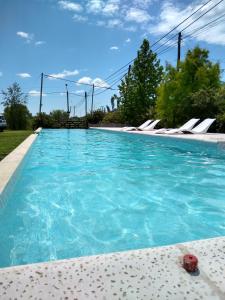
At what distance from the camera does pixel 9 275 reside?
155 cm

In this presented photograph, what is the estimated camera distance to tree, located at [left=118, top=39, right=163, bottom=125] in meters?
27.2

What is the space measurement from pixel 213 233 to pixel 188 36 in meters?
20.1

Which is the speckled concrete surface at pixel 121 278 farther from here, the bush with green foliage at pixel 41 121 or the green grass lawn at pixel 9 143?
the bush with green foliage at pixel 41 121

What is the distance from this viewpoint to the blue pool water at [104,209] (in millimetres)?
3062

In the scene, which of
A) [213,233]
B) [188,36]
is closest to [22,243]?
[213,233]

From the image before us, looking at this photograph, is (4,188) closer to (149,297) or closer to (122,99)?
(149,297)

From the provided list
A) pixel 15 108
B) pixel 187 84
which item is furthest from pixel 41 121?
pixel 187 84

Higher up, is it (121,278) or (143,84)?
(143,84)

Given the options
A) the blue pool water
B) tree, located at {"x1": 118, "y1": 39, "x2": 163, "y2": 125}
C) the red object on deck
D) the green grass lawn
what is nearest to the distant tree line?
tree, located at {"x1": 118, "y1": 39, "x2": 163, "y2": 125}

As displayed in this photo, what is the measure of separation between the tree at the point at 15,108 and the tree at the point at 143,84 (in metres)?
13.9

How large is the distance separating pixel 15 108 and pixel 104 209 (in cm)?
3378

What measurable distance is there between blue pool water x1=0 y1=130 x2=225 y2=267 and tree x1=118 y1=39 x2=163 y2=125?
20518 mm

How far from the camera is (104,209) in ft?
13.8

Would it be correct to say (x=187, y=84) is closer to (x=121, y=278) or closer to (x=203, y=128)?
(x=203, y=128)
